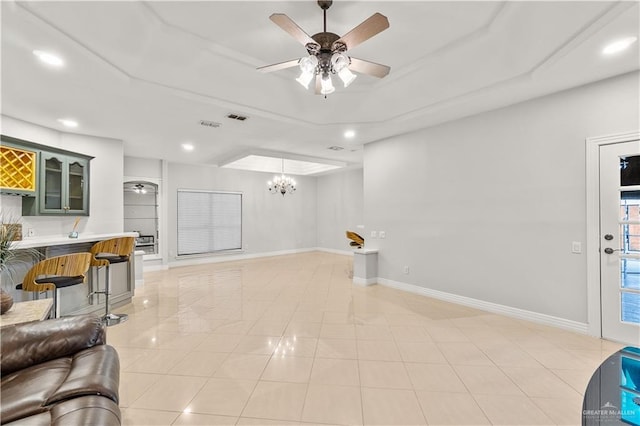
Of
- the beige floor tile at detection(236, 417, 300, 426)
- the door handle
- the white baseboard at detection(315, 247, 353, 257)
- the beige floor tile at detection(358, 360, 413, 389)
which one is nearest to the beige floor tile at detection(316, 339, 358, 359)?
the beige floor tile at detection(358, 360, 413, 389)

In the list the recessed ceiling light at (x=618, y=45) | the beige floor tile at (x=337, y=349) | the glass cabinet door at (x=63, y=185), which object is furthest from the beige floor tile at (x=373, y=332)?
the glass cabinet door at (x=63, y=185)

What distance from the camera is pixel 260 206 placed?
30.4 feet

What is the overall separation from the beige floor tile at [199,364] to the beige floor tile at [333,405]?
3.20 feet

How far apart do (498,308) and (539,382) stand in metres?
1.70

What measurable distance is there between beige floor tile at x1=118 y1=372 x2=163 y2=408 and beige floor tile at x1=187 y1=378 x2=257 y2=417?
0.47 m

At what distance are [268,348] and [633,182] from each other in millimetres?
4269

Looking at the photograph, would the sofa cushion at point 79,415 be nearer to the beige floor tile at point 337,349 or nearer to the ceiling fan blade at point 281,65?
the beige floor tile at point 337,349

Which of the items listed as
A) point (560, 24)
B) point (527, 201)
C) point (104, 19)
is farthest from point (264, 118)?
point (527, 201)

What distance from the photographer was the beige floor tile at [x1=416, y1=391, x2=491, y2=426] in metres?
1.91

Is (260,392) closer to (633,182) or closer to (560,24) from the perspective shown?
(560,24)

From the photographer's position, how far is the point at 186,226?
7.83 m

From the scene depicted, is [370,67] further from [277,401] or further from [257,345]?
[257,345]

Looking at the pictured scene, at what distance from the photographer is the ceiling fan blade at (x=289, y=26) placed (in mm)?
1754

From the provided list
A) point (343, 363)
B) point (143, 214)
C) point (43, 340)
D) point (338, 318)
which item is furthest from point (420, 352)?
point (143, 214)
